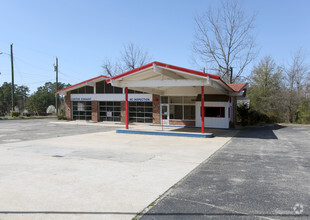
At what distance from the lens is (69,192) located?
16.3 ft

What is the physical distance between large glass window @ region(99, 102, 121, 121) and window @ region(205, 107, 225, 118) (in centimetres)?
1028

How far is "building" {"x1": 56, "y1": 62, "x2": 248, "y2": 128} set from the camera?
14844 mm

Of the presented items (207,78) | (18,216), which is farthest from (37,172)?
(207,78)

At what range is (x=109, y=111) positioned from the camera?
27.1 metres

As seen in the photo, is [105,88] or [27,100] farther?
[27,100]

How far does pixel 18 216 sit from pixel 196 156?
6143 mm

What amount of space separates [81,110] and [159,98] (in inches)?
413

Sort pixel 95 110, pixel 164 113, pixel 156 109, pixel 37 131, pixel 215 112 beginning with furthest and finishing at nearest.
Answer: pixel 95 110
pixel 156 109
pixel 164 113
pixel 215 112
pixel 37 131

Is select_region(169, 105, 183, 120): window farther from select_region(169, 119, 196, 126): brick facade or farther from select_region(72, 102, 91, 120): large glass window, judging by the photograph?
select_region(72, 102, 91, 120): large glass window

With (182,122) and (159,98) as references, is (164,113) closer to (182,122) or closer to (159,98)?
(159,98)

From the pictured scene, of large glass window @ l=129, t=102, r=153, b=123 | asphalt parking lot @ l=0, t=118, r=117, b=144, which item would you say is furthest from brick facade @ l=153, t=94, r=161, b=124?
asphalt parking lot @ l=0, t=118, r=117, b=144

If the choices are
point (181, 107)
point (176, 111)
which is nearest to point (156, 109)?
point (176, 111)

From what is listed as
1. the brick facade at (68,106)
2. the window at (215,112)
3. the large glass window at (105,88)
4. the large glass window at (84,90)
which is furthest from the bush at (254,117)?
the brick facade at (68,106)

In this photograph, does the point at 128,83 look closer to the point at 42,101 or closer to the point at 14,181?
the point at 14,181
